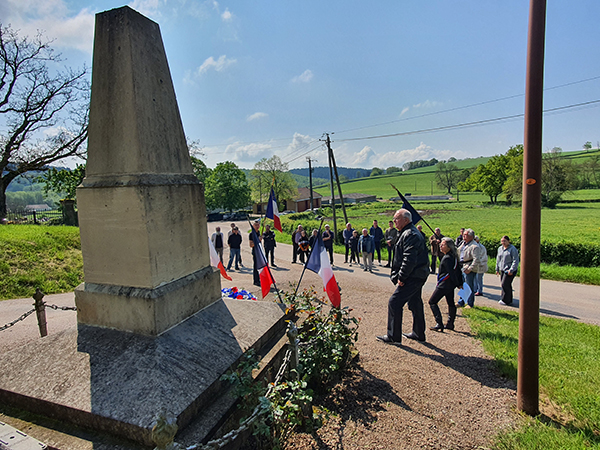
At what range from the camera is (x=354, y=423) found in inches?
124

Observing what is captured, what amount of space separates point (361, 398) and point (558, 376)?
2.52m

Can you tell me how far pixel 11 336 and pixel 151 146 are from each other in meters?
5.77

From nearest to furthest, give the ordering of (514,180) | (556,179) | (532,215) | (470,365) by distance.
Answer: (532,215) < (470,365) < (556,179) < (514,180)

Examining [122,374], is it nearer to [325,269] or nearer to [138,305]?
[138,305]

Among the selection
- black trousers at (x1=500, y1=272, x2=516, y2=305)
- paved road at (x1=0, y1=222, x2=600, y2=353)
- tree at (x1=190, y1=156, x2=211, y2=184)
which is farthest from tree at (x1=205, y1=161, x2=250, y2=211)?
black trousers at (x1=500, y1=272, x2=516, y2=305)

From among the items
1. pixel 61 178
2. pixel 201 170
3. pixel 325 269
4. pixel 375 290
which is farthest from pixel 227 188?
pixel 325 269

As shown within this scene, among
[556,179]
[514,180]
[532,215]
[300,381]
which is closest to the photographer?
[300,381]

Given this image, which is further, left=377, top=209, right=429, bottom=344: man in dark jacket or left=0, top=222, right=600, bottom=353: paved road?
left=0, top=222, right=600, bottom=353: paved road

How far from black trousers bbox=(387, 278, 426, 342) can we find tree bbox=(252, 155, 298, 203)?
200 feet

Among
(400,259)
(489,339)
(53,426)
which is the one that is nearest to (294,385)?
(53,426)

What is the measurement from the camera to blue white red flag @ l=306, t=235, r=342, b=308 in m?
4.77

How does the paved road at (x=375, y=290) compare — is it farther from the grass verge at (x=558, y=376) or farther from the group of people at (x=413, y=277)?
Result: the group of people at (x=413, y=277)

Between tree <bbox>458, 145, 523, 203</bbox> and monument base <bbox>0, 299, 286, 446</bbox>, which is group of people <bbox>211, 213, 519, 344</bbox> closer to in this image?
monument base <bbox>0, 299, 286, 446</bbox>

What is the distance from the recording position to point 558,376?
13.1 ft
